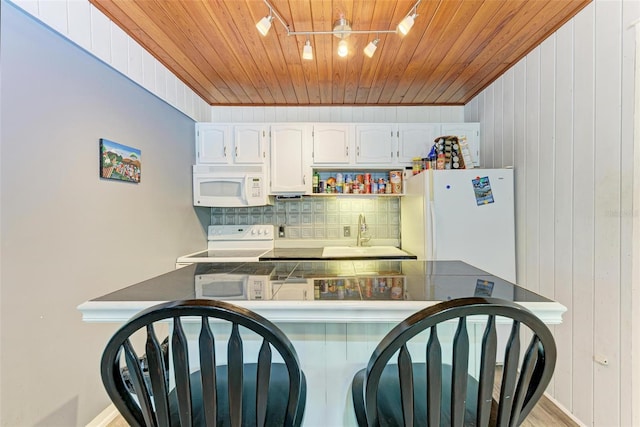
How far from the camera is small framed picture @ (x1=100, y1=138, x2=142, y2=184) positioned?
1.75 metres

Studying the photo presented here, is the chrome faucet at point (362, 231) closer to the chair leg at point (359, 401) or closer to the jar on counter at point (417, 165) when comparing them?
the jar on counter at point (417, 165)

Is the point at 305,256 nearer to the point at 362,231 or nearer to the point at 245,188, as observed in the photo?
the point at 362,231

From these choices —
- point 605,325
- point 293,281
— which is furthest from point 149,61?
point 605,325

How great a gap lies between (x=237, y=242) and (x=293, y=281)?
2.23 metres

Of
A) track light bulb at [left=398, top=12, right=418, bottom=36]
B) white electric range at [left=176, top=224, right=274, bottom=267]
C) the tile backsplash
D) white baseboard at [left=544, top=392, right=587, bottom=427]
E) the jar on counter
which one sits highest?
track light bulb at [left=398, top=12, right=418, bottom=36]

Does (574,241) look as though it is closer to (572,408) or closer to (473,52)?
(572,408)

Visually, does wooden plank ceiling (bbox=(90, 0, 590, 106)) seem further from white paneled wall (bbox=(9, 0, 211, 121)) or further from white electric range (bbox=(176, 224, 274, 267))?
white electric range (bbox=(176, 224, 274, 267))

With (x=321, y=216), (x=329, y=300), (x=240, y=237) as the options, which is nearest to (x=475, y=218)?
(x=321, y=216)

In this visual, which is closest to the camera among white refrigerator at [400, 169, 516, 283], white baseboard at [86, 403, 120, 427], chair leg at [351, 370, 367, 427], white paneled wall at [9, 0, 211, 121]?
chair leg at [351, 370, 367, 427]

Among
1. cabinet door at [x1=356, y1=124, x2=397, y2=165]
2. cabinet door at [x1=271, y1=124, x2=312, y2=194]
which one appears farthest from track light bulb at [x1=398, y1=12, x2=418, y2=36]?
cabinet door at [x1=271, y1=124, x2=312, y2=194]

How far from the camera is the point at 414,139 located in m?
3.00

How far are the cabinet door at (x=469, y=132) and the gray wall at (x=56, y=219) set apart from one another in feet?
8.88

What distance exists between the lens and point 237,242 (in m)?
3.21

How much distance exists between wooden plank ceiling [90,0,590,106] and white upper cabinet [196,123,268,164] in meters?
0.33
